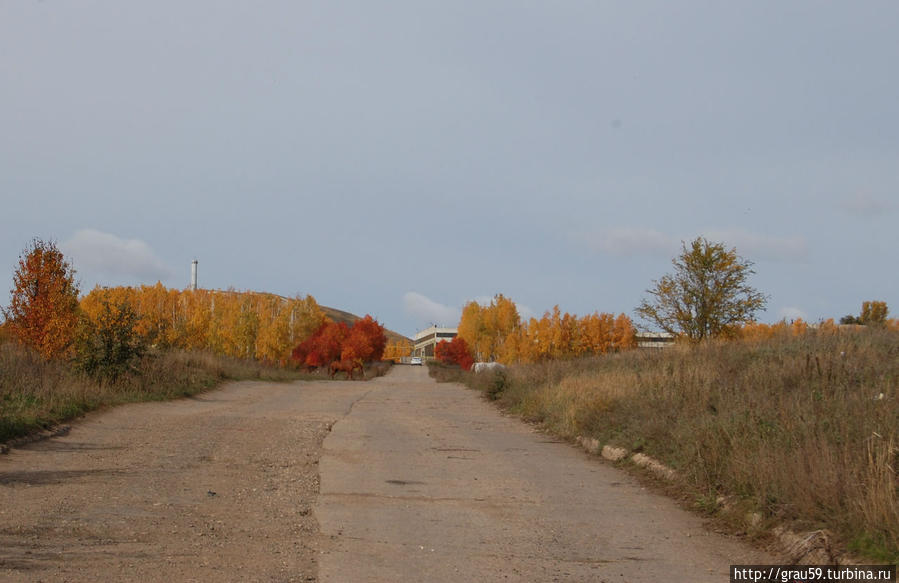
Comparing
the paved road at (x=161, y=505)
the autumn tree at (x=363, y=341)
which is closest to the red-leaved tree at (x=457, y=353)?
the autumn tree at (x=363, y=341)

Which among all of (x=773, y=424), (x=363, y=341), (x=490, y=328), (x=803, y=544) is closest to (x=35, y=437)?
(x=773, y=424)

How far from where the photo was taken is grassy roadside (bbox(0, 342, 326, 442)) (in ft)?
47.6

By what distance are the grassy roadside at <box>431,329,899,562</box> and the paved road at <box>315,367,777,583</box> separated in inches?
25.5

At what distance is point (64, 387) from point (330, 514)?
12.6 metres

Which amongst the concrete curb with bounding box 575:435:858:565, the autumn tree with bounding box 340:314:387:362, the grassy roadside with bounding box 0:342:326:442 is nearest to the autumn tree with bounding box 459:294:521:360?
the autumn tree with bounding box 340:314:387:362

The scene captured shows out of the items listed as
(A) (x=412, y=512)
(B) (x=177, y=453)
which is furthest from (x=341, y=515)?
(B) (x=177, y=453)

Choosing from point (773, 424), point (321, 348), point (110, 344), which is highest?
point (321, 348)

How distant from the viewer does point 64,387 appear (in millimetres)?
18531

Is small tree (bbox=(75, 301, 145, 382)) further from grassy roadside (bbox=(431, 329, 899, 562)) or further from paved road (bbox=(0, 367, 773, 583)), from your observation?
grassy roadside (bbox=(431, 329, 899, 562))

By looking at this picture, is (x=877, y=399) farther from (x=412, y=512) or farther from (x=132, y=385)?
(x=132, y=385)

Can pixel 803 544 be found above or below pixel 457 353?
below

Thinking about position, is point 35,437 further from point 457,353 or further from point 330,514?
point 457,353

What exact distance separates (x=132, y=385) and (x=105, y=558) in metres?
19.0

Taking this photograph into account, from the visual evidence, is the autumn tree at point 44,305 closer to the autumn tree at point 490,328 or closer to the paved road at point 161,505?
the paved road at point 161,505
